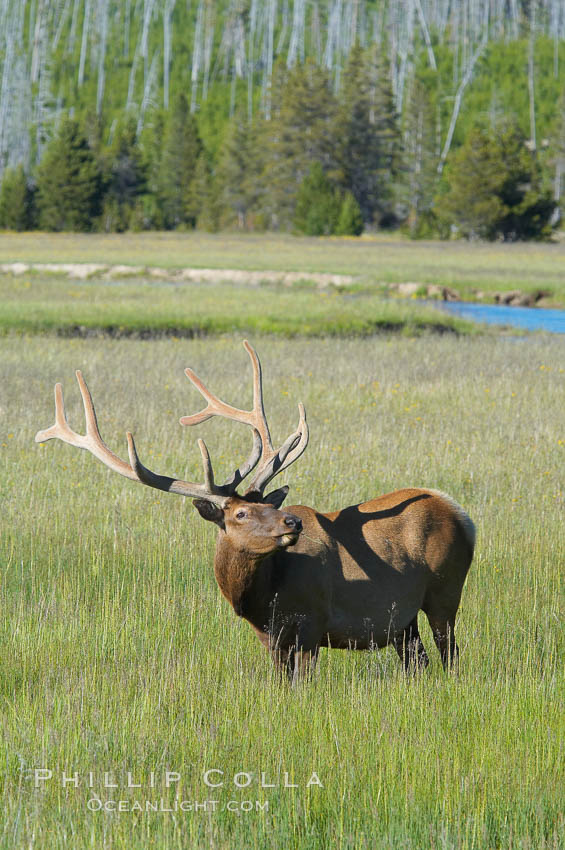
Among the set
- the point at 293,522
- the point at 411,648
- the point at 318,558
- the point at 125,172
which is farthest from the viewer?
the point at 125,172

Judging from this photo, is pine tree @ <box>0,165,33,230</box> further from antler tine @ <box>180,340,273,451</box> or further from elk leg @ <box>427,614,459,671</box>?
elk leg @ <box>427,614,459,671</box>

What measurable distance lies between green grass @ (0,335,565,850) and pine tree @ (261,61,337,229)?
78.3 m

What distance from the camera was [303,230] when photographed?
75.7 m

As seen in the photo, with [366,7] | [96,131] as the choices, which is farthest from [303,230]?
[366,7]

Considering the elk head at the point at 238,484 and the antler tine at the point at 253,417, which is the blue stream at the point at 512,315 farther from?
the elk head at the point at 238,484

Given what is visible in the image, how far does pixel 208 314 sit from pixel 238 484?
66.9 feet

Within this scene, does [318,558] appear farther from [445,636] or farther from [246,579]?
[445,636]

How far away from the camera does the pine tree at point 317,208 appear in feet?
245

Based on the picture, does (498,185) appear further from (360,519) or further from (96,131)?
(360,519)

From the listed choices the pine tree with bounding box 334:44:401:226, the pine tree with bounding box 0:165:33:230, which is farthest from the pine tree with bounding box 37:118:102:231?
the pine tree with bounding box 334:44:401:226

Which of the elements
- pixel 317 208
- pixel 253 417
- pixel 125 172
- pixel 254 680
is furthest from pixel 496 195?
pixel 254 680

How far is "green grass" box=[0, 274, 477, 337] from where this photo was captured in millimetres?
23172

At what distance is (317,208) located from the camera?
74688mm

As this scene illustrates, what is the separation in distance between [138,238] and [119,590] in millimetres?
66173
